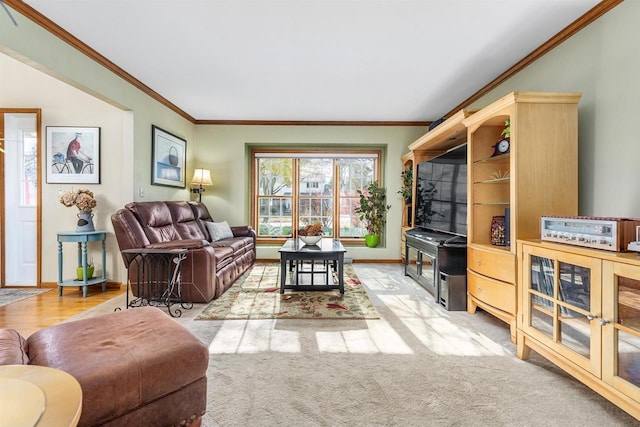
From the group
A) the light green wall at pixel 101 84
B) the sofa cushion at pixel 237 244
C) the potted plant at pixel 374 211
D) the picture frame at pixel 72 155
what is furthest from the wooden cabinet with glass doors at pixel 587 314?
the picture frame at pixel 72 155

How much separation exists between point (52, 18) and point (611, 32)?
4239 millimetres

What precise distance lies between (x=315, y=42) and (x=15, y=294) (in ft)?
14.0

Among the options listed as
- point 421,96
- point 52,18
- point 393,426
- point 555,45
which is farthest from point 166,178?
point 555,45

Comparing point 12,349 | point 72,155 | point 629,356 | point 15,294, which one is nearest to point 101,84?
point 72,155

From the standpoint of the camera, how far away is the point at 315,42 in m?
2.75

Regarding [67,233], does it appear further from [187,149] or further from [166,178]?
[187,149]

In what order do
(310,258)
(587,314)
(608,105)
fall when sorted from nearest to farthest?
(587,314)
(608,105)
(310,258)

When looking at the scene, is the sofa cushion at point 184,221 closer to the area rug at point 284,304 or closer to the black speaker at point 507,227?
the area rug at point 284,304

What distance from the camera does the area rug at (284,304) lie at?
2840 mm

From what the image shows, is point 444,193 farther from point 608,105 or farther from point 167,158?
point 167,158

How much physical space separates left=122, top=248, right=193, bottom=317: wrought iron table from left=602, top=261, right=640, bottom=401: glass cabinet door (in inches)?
119

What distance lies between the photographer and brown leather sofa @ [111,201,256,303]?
122 inches

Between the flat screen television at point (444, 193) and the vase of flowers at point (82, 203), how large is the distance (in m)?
4.09

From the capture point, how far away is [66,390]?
2.14ft
